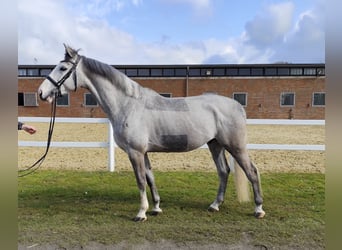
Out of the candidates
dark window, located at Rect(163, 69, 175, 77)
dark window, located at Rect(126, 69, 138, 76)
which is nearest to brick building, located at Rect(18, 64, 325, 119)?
dark window, located at Rect(126, 69, 138, 76)

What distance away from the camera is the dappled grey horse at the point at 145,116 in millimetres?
3586

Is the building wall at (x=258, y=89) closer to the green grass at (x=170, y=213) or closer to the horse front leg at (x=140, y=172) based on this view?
the green grass at (x=170, y=213)

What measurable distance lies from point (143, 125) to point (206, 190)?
6.97 feet

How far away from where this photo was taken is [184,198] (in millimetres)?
4715

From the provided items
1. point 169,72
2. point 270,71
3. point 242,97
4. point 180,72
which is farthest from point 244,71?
point 169,72

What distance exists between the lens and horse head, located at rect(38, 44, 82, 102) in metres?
3.51

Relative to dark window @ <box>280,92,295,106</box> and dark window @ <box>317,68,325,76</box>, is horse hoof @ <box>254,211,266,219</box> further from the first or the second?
dark window @ <box>317,68,325,76</box>

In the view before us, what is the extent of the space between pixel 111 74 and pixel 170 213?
2039 millimetres

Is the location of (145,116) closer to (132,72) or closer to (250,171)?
(250,171)

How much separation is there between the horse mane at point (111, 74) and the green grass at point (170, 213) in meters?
1.69

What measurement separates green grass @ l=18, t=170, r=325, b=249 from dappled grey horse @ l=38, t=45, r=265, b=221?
1.16 feet

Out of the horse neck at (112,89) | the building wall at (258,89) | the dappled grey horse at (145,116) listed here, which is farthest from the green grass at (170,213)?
the building wall at (258,89)
